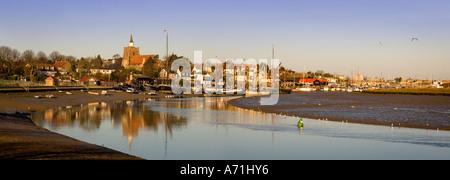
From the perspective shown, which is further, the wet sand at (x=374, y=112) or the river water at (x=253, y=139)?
the wet sand at (x=374, y=112)

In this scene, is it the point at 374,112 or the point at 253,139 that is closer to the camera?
the point at 253,139

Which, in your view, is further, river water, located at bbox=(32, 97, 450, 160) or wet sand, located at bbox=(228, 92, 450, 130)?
wet sand, located at bbox=(228, 92, 450, 130)

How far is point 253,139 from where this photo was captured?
29719 millimetres

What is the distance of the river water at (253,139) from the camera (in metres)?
23.5

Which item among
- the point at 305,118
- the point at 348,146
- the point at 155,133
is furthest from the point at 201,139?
the point at 305,118

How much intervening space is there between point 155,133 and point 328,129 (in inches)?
631

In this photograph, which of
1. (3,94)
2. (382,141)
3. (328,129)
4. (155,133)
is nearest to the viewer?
(382,141)

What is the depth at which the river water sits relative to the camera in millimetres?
23531

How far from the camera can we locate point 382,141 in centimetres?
2839

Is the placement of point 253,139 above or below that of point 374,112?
below
